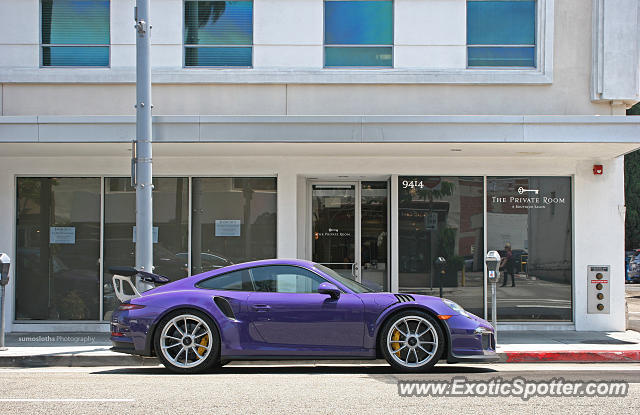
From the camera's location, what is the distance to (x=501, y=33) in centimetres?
1291

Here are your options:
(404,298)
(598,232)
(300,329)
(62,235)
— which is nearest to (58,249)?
(62,235)

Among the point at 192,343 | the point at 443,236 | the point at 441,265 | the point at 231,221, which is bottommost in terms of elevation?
the point at 192,343

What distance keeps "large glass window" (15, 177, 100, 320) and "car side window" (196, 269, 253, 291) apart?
17.7 feet

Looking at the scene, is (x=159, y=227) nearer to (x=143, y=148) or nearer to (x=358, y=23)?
(x=143, y=148)

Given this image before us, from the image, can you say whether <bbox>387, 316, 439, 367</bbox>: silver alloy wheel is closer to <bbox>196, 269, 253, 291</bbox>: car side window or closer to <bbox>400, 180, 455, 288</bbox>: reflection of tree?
<bbox>196, 269, 253, 291</bbox>: car side window

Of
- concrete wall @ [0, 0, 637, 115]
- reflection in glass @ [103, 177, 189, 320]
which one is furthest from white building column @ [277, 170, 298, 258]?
reflection in glass @ [103, 177, 189, 320]

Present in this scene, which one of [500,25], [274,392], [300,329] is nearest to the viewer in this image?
[274,392]

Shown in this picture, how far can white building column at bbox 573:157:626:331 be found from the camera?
12.8 metres

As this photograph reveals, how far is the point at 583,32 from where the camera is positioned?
12672mm

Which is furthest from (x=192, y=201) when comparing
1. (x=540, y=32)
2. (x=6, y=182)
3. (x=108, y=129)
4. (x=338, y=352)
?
(x=540, y=32)

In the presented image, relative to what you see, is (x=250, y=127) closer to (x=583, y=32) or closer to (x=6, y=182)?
(x=6, y=182)

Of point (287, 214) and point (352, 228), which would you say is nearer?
point (287, 214)

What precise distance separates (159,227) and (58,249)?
6.37ft

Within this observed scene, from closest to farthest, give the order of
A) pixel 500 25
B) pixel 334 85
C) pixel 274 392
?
1. pixel 274 392
2. pixel 334 85
3. pixel 500 25
